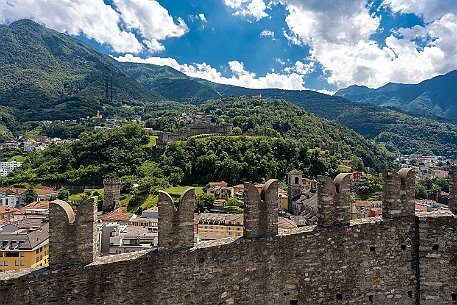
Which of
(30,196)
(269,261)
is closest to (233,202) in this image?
(30,196)

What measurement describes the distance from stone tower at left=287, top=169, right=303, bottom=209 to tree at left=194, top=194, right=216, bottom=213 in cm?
2488

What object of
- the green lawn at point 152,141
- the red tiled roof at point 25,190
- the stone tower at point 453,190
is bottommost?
the red tiled roof at point 25,190

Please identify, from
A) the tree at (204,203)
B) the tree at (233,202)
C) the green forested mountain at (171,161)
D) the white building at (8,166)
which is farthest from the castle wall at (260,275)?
the white building at (8,166)

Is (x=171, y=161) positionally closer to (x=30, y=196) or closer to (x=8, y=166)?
(x=30, y=196)

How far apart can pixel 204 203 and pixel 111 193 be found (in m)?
27.9

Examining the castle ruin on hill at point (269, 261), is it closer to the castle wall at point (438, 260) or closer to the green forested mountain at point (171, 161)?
the castle wall at point (438, 260)

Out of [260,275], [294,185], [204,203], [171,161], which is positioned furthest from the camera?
[171,161]

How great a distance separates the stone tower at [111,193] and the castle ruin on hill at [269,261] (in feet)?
298

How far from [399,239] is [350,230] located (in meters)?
1.41

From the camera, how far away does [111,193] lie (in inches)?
3782

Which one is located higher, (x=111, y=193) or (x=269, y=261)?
(x=269, y=261)

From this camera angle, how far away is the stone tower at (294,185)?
100 meters

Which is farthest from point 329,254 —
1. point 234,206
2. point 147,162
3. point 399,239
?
point 147,162

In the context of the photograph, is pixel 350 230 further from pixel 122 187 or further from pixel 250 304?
pixel 122 187
